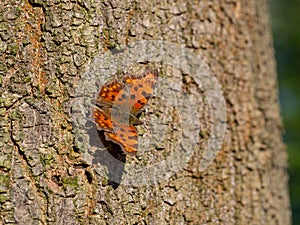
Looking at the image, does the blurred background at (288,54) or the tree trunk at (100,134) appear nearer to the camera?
the tree trunk at (100,134)

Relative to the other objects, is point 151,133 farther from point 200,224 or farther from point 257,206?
point 257,206

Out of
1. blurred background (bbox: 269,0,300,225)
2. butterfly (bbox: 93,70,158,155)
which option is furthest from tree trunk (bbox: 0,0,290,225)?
blurred background (bbox: 269,0,300,225)

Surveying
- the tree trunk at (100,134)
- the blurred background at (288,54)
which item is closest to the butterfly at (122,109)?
the tree trunk at (100,134)

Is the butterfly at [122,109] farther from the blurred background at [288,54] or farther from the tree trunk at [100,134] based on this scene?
the blurred background at [288,54]

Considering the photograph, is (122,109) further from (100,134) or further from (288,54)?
(288,54)

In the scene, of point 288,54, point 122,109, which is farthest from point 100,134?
point 288,54
